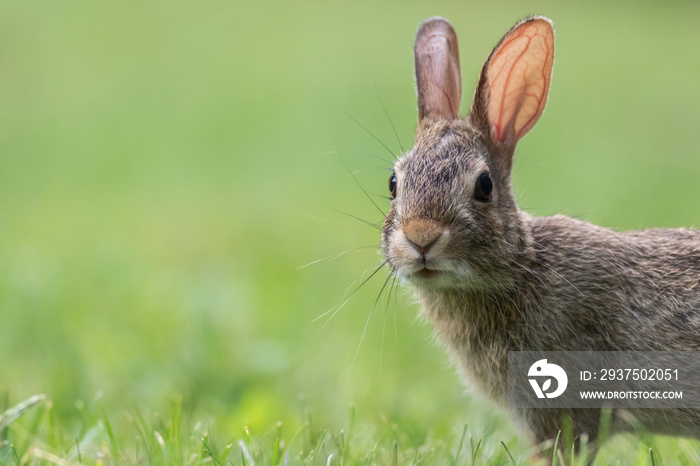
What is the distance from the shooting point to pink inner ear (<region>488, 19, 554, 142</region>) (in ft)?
13.3

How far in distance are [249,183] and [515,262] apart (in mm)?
6468

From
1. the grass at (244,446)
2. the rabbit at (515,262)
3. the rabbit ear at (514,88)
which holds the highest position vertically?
the rabbit ear at (514,88)

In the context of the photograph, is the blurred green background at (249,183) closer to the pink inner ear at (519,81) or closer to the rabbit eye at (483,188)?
the pink inner ear at (519,81)

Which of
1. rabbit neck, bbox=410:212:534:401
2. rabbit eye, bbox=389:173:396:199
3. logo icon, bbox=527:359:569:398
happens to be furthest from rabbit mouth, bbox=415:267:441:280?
logo icon, bbox=527:359:569:398

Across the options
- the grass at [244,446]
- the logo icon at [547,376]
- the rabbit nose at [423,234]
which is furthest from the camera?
the logo icon at [547,376]

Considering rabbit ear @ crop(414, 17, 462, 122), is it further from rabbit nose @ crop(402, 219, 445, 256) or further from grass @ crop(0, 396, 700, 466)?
grass @ crop(0, 396, 700, 466)

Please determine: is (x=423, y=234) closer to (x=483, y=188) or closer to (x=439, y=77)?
(x=483, y=188)

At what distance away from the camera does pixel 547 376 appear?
3887mm

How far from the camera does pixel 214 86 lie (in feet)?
44.4

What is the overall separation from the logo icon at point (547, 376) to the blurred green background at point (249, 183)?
2.40ft

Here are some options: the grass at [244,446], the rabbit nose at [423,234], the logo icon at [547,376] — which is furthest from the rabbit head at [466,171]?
the grass at [244,446]

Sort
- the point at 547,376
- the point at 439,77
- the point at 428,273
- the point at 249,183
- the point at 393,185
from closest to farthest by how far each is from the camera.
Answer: the point at 428,273 < the point at 547,376 < the point at 393,185 < the point at 439,77 < the point at 249,183

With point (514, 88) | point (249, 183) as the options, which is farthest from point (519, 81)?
point (249, 183)

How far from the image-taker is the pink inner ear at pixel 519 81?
4062 mm
